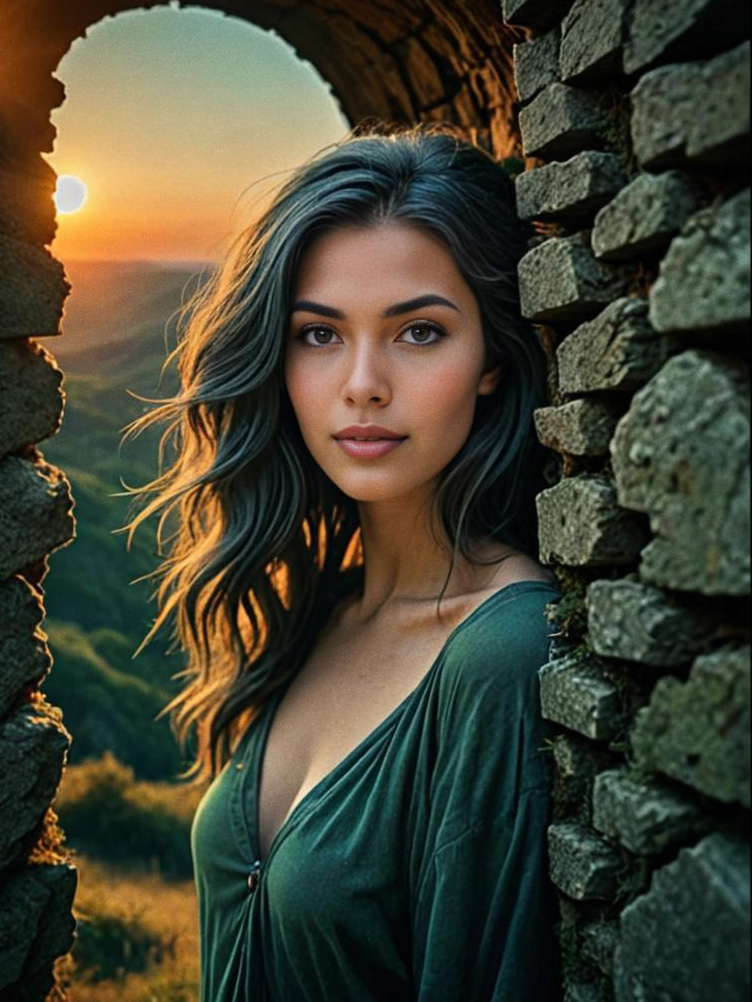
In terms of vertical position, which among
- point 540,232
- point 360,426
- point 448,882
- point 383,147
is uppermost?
point 383,147

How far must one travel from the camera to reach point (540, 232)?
222 centimetres

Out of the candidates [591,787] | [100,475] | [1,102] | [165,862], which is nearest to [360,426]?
[591,787]

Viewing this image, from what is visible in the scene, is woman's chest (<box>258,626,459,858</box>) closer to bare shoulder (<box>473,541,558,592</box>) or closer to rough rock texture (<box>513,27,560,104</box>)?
bare shoulder (<box>473,541,558,592</box>)

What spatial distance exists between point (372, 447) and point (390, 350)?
20 centimetres

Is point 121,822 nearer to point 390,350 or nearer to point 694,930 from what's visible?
point 390,350

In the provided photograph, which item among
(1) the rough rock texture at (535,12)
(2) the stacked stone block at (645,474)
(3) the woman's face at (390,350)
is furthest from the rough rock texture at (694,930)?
(1) the rough rock texture at (535,12)

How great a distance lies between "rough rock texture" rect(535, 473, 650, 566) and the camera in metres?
1.78

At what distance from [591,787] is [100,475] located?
15.6ft

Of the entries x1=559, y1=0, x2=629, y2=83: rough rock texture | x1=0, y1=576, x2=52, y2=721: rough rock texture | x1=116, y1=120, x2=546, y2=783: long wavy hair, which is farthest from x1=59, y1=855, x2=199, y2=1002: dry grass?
x1=559, y1=0, x2=629, y2=83: rough rock texture

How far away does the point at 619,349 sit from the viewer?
171cm

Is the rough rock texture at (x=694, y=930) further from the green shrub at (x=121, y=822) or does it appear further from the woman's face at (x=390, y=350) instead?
the green shrub at (x=121, y=822)

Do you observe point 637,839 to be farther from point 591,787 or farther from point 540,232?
point 540,232

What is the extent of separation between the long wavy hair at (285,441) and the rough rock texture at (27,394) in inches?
13.1

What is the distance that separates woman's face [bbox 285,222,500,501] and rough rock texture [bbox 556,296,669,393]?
0.46m
